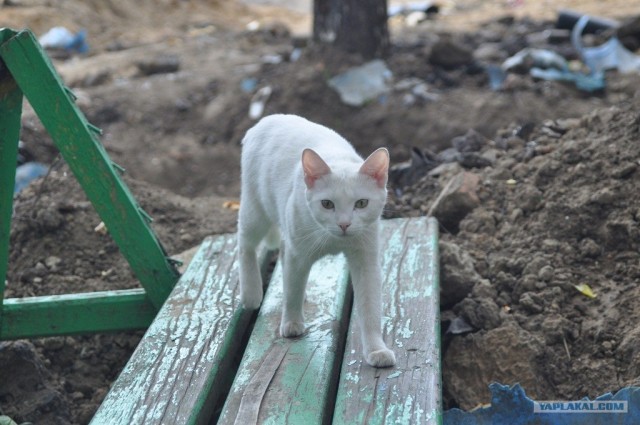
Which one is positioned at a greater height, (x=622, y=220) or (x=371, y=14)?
(x=622, y=220)

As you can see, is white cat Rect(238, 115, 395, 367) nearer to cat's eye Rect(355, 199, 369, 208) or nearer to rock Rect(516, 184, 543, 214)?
cat's eye Rect(355, 199, 369, 208)

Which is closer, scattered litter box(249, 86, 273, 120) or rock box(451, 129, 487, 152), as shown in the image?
rock box(451, 129, 487, 152)

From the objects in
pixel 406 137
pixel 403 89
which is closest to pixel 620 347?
pixel 406 137

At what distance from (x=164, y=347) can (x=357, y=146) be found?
4186 mm

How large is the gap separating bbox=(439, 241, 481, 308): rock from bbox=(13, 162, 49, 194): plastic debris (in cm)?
351

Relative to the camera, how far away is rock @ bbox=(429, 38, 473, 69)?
8.60m

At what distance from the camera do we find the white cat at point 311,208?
321 centimetres

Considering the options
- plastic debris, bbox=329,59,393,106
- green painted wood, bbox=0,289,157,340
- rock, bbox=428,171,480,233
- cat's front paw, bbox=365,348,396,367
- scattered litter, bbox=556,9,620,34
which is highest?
cat's front paw, bbox=365,348,396,367

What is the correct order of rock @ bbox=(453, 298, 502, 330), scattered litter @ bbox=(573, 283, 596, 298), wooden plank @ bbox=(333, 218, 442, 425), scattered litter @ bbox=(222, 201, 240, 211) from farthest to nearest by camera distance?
scattered litter @ bbox=(222, 201, 240, 211) → scattered litter @ bbox=(573, 283, 596, 298) → rock @ bbox=(453, 298, 502, 330) → wooden plank @ bbox=(333, 218, 442, 425)

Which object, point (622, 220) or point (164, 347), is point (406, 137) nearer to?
point (622, 220)

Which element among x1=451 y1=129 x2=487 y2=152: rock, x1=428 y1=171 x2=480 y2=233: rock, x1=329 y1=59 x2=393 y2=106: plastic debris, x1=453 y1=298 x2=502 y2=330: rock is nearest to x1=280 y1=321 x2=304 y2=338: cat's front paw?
x1=453 y1=298 x2=502 y2=330: rock

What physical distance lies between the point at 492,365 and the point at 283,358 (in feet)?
3.11

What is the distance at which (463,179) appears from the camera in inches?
200

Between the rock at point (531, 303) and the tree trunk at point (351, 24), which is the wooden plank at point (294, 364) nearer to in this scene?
the rock at point (531, 303)
